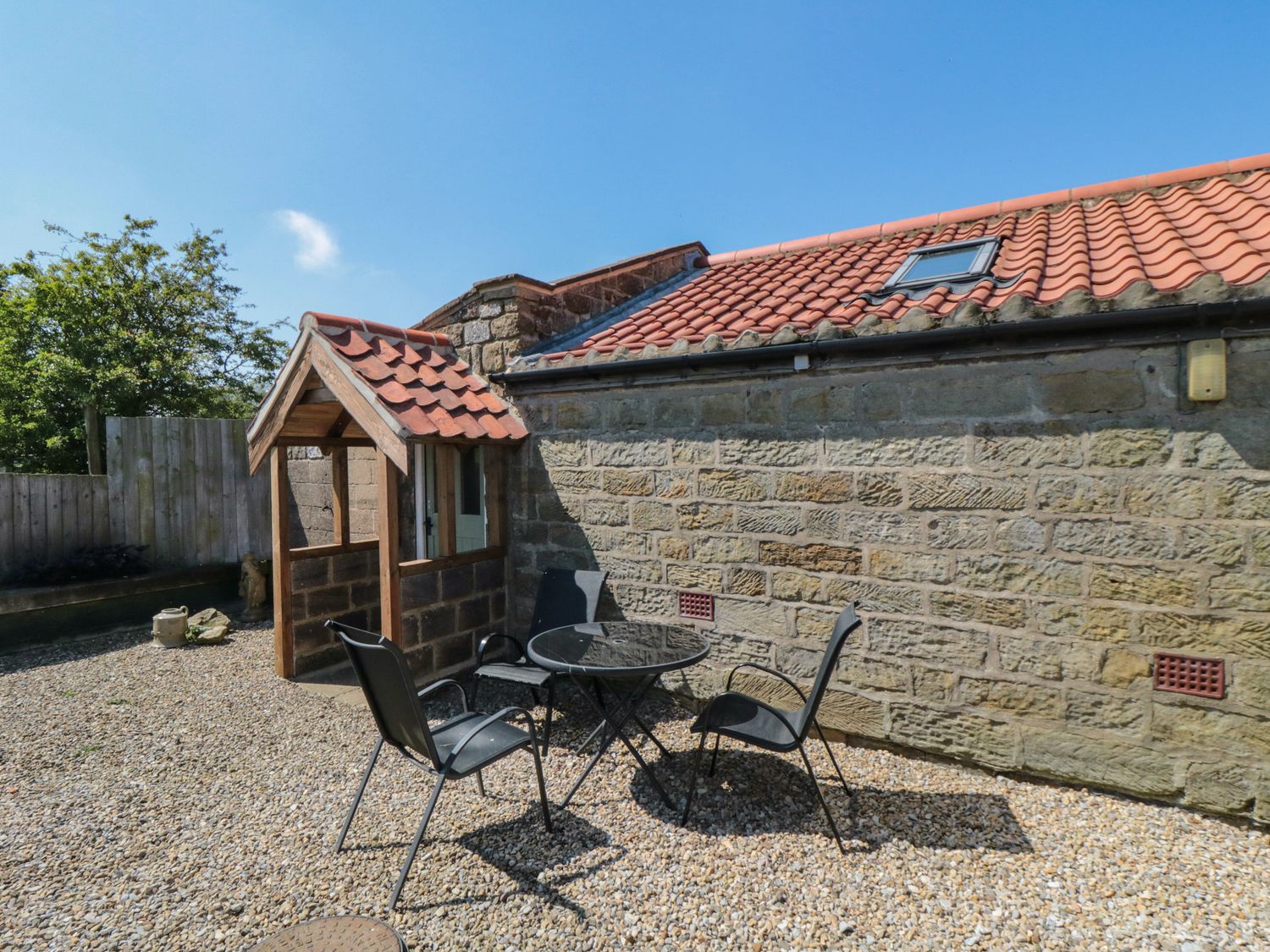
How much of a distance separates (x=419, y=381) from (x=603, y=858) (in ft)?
12.8

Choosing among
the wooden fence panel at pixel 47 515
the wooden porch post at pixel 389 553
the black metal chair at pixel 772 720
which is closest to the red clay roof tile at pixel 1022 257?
the wooden porch post at pixel 389 553

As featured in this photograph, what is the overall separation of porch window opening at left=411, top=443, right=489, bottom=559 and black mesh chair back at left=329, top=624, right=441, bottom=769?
11.3 feet

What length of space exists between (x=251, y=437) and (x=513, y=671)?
317 centimetres

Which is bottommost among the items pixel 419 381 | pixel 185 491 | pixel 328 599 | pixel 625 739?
pixel 625 739

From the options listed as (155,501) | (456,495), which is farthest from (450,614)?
(155,501)

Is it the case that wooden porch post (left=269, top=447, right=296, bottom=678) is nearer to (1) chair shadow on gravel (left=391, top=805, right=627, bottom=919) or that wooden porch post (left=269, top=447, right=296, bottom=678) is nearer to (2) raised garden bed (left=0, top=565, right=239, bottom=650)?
(2) raised garden bed (left=0, top=565, right=239, bottom=650)

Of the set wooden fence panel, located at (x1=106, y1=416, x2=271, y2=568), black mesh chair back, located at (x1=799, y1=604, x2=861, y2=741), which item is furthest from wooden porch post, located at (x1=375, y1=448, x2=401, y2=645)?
wooden fence panel, located at (x1=106, y1=416, x2=271, y2=568)

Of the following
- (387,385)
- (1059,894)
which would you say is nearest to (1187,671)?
(1059,894)

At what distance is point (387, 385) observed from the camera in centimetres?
479

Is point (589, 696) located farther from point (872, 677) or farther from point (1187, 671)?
point (1187, 671)

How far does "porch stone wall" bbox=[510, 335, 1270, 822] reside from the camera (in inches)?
126

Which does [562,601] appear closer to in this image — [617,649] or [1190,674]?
[617,649]

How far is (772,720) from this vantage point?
3475mm

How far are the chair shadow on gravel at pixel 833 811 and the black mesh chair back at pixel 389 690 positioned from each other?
1369 millimetres
